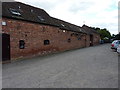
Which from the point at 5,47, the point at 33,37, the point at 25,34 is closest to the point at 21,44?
the point at 25,34

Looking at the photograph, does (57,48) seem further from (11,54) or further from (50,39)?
(11,54)

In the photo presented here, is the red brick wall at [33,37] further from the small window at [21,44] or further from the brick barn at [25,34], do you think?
the small window at [21,44]

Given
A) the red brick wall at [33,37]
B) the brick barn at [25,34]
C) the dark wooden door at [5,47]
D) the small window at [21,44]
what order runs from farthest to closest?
the small window at [21,44], the red brick wall at [33,37], the brick barn at [25,34], the dark wooden door at [5,47]

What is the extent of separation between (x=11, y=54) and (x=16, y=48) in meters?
0.90

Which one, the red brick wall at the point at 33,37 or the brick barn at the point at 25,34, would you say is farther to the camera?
the red brick wall at the point at 33,37

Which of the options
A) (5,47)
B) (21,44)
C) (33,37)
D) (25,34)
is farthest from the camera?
(33,37)

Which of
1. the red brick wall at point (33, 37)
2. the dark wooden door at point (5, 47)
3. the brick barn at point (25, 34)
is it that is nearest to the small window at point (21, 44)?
the brick barn at point (25, 34)

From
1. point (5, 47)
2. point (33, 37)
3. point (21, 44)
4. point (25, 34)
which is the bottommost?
point (5, 47)

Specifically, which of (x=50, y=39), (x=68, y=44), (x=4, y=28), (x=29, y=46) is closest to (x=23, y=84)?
(x=4, y=28)

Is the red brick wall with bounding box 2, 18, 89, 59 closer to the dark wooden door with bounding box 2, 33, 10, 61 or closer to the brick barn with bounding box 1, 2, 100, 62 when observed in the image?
the brick barn with bounding box 1, 2, 100, 62

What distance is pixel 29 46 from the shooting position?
15.3m

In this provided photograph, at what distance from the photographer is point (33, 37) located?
52.3 feet

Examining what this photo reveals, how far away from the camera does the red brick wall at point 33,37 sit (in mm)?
13235

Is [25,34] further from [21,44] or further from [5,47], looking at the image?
[5,47]
